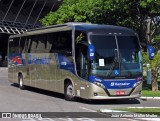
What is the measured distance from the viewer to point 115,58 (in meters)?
16.3

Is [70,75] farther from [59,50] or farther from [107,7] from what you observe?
[107,7]

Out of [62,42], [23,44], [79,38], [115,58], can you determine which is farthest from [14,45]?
[115,58]

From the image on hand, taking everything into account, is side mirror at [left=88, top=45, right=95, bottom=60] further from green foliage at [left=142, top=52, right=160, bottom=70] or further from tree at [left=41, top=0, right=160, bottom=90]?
tree at [left=41, top=0, right=160, bottom=90]

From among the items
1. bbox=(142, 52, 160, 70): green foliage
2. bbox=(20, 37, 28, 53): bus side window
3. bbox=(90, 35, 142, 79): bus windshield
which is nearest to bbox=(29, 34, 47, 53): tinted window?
bbox=(20, 37, 28, 53): bus side window

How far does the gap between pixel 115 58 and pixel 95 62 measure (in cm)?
82

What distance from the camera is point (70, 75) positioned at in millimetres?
17281

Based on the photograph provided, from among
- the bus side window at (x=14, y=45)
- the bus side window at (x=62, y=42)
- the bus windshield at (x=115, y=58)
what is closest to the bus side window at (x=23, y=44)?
the bus side window at (x=14, y=45)

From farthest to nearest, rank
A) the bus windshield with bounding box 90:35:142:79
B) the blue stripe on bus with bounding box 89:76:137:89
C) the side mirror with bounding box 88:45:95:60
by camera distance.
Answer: the bus windshield with bounding box 90:35:142:79
the blue stripe on bus with bounding box 89:76:137:89
the side mirror with bounding box 88:45:95:60

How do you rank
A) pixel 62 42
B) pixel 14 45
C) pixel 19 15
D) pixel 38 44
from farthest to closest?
1. pixel 19 15
2. pixel 14 45
3. pixel 38 44
4. pixel 62 42

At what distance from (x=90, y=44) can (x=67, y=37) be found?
1.84 meters

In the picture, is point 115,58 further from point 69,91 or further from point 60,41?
point 60,41

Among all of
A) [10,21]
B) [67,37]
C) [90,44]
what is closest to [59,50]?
[67,37]

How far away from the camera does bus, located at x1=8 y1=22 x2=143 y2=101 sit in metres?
16.1

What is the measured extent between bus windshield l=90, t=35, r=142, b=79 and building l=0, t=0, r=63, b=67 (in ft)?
150
